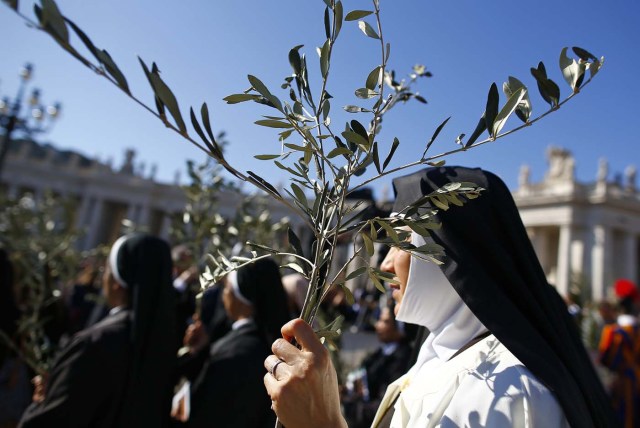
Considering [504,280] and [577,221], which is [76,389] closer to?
[504,280]

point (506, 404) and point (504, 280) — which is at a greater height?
point (504, 280)

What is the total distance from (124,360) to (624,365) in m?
7.06

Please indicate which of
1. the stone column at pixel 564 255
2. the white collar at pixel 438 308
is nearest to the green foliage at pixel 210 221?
the white collar at pixel 438 308

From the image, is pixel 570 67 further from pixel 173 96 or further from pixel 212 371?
pixel 212 371

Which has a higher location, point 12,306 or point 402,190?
point 402,190

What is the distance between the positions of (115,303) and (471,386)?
2633mm

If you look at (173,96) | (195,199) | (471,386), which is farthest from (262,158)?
(195,199)

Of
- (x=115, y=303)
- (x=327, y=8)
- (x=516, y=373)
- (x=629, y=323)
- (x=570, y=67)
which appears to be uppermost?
(x=327, y=8)

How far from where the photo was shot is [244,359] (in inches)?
123

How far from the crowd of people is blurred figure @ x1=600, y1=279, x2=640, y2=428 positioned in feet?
14.1

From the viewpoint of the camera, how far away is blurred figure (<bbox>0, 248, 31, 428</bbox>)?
3996 millimetres

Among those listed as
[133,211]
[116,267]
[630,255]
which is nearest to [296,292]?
[116,267]

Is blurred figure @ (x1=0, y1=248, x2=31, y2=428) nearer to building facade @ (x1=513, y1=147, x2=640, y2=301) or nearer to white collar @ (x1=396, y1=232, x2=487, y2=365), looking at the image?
white collar @ (x1=396, y1=232, x2=487, y2=365)

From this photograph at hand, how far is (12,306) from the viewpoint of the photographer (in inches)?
180
